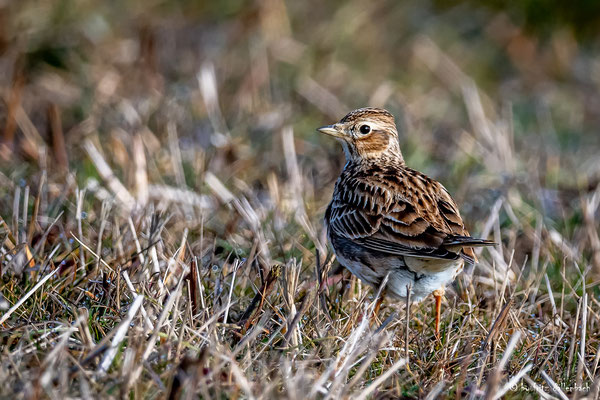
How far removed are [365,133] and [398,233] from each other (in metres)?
1.17

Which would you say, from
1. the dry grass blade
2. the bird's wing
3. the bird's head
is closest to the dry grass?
the dry grass blade

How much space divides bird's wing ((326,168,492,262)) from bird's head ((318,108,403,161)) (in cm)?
36

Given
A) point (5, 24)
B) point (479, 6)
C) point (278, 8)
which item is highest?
point (5, 24)

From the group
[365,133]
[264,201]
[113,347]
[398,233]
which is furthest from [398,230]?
[264,201]

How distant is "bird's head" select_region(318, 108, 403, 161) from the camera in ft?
19.1

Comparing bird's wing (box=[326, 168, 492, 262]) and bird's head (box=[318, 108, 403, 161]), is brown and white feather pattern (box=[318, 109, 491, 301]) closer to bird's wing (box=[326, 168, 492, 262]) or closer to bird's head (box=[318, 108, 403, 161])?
bird's wing (box=[326, 168, 492, 262])

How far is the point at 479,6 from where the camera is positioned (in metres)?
12.4

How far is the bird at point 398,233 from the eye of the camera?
470 centimetres

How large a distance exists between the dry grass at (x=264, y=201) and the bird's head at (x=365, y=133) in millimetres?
583

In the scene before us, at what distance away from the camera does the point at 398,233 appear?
484 centimetres

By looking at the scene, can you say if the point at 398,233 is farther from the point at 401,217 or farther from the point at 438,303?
the point at 438,303

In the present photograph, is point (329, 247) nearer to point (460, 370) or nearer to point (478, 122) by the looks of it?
point (460, 370)

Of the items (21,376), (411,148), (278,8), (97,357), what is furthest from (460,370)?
(278,8)

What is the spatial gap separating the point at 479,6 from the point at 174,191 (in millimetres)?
7290
